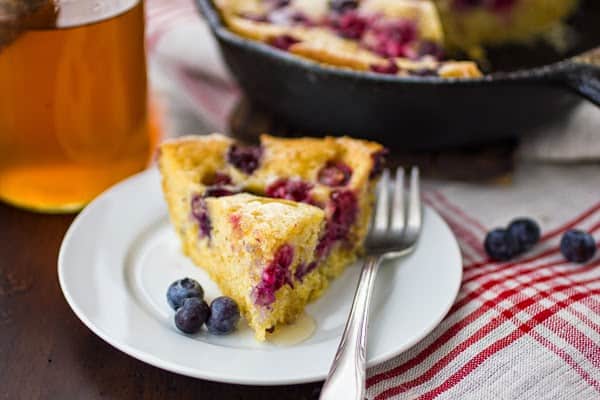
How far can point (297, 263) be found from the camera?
180 cm

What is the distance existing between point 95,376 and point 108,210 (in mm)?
505

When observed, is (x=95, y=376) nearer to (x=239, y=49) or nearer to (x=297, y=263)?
(x=297, y=263)

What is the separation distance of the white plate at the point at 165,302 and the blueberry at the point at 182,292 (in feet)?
0.10

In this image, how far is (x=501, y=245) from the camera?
2104mm

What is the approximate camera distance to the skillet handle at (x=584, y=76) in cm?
204

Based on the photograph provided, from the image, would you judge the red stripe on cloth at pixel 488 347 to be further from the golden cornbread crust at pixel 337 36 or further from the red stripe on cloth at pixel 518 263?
the golden cornbread crust at pixel 337 36

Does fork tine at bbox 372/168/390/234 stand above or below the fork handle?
below

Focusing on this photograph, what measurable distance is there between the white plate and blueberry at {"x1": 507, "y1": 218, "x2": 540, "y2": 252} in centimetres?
20

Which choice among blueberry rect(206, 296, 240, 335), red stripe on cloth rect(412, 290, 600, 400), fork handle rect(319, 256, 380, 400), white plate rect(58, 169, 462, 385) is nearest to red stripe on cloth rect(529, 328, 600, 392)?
red stripe on cloth rect(412, 290, 600, 400)

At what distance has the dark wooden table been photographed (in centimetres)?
166

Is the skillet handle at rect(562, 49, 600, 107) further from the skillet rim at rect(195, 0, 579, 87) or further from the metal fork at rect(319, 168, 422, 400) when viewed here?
the metal fork at rect(319, 168, 422, 400)

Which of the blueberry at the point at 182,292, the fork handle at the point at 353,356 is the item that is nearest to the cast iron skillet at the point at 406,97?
the fork handle at the point at 353,356

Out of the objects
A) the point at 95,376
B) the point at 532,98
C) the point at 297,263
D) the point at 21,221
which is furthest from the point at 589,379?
the point at 21,221

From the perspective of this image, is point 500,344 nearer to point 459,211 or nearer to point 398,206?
point 398,206
